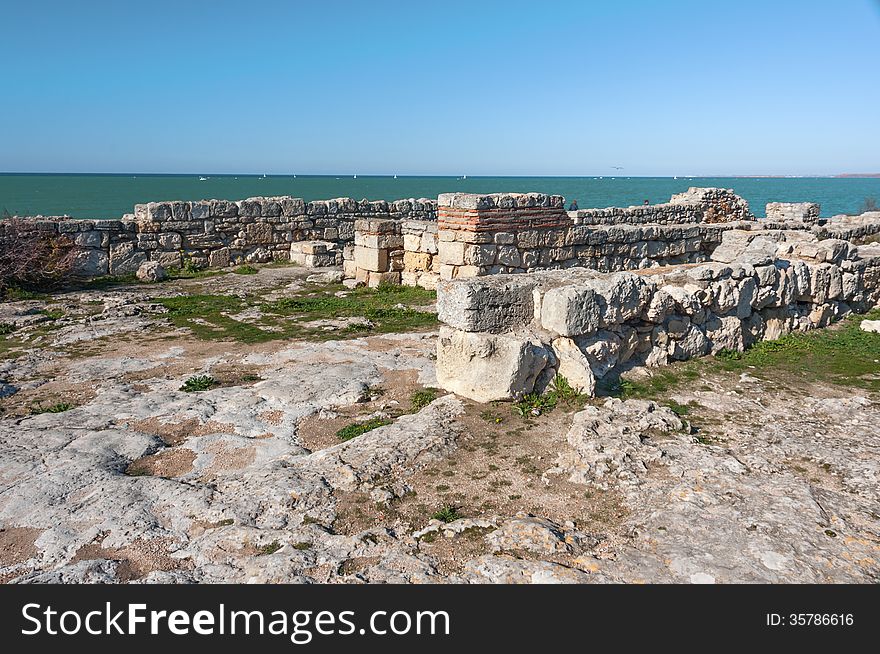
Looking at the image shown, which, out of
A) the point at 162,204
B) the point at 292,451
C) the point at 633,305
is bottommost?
the point at 292,451

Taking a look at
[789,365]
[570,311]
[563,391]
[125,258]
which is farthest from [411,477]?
[125,258]

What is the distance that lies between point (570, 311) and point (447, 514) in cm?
294

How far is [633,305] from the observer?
7039 mm

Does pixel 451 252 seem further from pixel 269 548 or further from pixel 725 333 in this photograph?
pixel 269 548

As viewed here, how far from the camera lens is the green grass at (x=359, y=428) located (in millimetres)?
5516

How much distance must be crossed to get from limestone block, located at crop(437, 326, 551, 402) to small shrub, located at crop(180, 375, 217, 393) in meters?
2.53

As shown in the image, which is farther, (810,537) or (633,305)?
(633,305)

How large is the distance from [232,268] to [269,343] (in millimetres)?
7815

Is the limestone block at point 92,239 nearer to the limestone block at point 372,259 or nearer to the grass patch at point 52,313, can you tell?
the grass patch at point 52,313

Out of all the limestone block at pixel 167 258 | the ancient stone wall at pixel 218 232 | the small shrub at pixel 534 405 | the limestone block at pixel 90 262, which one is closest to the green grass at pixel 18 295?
the limestone block at pixel 90 262

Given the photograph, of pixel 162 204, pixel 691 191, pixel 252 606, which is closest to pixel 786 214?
pixel 691 191

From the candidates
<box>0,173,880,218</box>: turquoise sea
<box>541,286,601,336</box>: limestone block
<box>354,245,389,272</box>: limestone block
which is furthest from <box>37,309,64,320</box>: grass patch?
<box>0,173,880,218</box>: turquoise sea

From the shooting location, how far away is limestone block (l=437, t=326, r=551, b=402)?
6.05 m

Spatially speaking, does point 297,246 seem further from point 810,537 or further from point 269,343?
point 810,537
